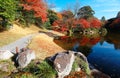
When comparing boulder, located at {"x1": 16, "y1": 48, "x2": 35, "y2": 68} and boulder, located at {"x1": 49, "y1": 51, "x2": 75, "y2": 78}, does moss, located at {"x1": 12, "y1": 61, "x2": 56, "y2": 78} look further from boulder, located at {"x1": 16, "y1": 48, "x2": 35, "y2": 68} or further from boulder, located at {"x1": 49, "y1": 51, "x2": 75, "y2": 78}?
boulder, located at {"x1": 16, "y1": 48, "x2": 35, "y2": 68}

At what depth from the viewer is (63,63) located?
1498cm

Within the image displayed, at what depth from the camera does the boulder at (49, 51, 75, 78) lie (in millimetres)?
14602

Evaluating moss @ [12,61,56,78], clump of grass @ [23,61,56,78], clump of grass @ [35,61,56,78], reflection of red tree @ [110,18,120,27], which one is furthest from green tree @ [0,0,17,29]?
reflection of red tree @ [110,18,120,27]

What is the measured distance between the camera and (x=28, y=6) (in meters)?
42.0

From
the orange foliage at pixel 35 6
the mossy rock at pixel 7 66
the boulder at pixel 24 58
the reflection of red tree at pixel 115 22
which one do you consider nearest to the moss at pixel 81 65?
the boulder at pixel 24 58

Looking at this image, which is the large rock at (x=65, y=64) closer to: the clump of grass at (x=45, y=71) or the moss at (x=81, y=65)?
the moss at (x=81, y=65)

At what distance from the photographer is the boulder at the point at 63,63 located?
1460cm

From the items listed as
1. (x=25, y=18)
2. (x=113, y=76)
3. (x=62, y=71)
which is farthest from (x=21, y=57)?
(x=25, y=18)

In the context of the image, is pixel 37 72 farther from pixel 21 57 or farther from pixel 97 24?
pixel 97 24

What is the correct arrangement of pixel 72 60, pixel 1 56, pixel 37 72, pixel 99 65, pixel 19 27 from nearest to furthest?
pixel 37 72 < pixel 72 60 < pixel 1 56 < pixel 99 65 < pixel 19 27

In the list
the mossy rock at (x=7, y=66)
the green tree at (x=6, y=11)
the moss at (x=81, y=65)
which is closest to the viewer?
the mossy rock at (x=7, y=66)

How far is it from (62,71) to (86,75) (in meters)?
2.45

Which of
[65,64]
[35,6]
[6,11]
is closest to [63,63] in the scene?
A: [65,64]

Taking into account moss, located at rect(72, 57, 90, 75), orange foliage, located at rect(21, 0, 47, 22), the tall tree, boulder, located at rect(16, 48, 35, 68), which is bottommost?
moss, located at rect(72, 57, 90, 75)
